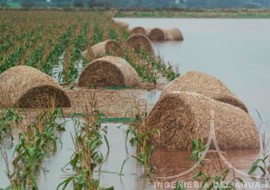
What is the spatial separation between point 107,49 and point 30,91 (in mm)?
8187

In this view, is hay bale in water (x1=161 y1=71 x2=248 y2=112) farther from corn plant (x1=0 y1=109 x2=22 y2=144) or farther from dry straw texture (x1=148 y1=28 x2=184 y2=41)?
dry straw texture (x1=148 y1=28 x2=184 y2=41)

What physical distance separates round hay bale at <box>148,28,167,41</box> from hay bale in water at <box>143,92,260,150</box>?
28.1 meters

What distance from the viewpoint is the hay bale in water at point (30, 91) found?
15.0 metres

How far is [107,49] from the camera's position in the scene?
75.8 ft

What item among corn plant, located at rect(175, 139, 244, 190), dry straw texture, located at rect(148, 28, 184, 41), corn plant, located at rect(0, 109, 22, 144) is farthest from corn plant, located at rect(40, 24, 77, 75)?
corn plant, located at rect(175, 139, 244, 190)

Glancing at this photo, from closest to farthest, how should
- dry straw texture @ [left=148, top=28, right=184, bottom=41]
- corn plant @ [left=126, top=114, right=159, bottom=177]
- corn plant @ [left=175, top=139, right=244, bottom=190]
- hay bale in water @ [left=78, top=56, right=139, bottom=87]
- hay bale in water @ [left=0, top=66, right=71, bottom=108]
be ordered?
corn plant @ [left=175, top=139, right=244, bottom=190]
corn plant @ [left=126, top=114, right=159, bottom=177]
hay bale in water @ [left=0, top=66, right=71, bottom=108]
hay bale in water @ [left=78, top=56, right=139, bottom=87]
dry straw texture @ [left=148, top=28, right=184, bottom=41]

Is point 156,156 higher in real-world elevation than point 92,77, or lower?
lower

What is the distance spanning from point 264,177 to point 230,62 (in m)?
16.9

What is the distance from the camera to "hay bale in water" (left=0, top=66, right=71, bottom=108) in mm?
15016

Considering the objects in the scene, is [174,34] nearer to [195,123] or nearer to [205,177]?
[195,123]

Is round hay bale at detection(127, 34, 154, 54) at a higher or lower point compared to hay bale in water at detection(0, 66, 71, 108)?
higher

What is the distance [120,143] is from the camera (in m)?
12.3

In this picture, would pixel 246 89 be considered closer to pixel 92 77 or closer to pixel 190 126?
pixel 92 77

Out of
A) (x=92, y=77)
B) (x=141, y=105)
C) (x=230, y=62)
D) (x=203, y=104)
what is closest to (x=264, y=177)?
(x=203, y=104)
